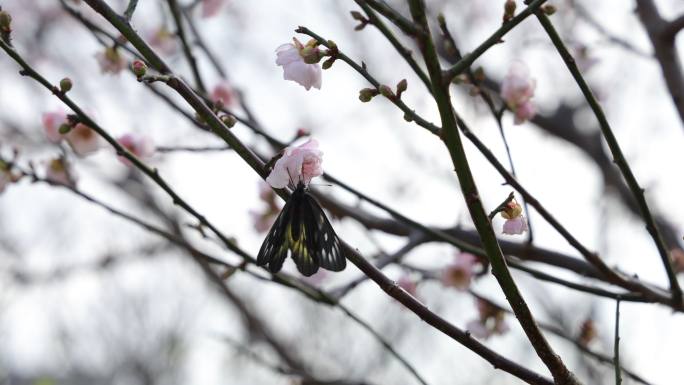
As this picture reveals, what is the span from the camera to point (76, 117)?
1.64m

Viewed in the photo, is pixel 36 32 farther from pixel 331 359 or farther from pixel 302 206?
pixel 302 206

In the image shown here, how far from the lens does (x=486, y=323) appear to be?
8.55 ft

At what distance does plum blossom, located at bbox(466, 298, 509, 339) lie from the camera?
258 centimetres

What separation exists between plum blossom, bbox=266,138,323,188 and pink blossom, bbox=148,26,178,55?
2.00 m

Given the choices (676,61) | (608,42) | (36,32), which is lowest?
(676,61)

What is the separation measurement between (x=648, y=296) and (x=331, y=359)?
7.59 metres

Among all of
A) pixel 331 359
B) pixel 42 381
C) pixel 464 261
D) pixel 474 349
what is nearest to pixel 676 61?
pixel 464 261

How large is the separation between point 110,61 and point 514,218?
62.4 inches

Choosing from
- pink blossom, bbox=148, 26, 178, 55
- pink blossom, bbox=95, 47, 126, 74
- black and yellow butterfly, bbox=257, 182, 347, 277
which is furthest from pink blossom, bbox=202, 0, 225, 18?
black and yellow butterfly, bbox=257, 182, 347, 277

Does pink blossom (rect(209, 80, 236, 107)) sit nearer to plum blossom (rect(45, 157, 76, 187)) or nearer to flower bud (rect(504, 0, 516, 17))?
plum blossom (rect(45, 157, 76, 187))

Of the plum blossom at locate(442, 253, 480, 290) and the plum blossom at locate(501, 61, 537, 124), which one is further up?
the plum blossom at locate(501, 61, 537, 124)

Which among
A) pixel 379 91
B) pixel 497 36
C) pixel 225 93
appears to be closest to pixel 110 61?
pixel 225 93

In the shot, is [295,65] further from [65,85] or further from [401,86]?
[65,85]

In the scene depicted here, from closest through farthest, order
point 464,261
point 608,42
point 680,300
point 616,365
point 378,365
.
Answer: point 616,365, point 680,300, point 464,261, point 608,42, point 378,365
